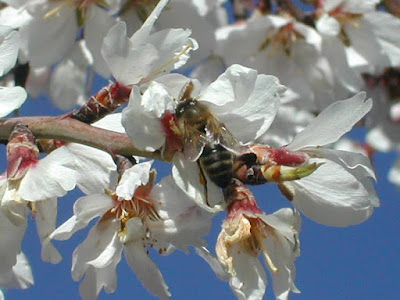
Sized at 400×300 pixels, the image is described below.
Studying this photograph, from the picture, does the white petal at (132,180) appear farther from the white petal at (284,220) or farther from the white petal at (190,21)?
the white petal at (190,21)

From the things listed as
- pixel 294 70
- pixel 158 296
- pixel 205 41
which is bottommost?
pixel 294 70

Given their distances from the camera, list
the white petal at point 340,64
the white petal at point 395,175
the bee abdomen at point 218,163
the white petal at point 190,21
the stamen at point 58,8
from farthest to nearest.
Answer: the white petal at point 395,175, the white petal at point 340,64, the white petal at point 190,21, the stamen at point 58,8, the bee abdomen at point 218,163

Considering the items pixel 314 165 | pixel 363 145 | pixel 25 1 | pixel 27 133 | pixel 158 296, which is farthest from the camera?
pixel 363 145

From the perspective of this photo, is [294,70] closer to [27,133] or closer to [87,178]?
[87,178]

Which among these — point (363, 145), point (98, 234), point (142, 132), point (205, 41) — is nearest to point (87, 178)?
point (98, 234)

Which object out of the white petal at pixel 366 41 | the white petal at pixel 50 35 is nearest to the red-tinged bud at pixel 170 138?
the white petal at pixel 50 35

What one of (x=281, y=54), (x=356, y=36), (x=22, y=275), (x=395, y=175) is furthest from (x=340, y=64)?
(x=395, y=175)
